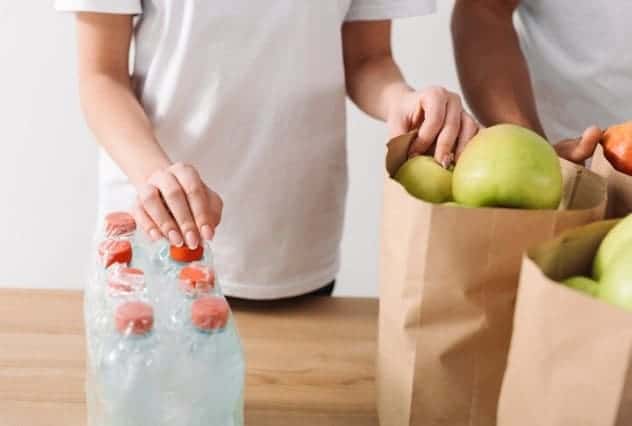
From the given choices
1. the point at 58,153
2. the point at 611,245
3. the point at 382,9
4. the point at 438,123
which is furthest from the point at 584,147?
the point at 58,153

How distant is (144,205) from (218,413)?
0.58 feet

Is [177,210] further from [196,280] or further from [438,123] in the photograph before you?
[438,123]

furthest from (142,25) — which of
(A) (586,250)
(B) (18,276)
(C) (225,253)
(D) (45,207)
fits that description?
(B) (18,276)

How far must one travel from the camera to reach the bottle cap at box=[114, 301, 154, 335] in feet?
1.98

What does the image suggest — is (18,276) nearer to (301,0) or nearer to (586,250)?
(301,0)

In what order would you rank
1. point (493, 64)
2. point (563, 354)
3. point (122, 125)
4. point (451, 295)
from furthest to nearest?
point (493, 64) → point (122, 125) → point (451, 295) → point (563, 354)

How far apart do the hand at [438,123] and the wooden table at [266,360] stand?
21cm

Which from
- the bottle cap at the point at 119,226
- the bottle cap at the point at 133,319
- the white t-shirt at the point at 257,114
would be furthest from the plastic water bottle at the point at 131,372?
the white t-shirt at the point at 257,114

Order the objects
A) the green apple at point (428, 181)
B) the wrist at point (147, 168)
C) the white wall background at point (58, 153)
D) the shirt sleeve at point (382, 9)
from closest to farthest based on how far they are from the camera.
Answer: the green apple at point (428, 181), the wrist at point (147, 168), the shirt sleeve at point (382, 9), the white wall background at point (58, 153)

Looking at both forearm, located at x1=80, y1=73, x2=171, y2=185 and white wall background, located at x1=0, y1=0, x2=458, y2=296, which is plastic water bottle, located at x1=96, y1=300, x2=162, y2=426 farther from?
white wall background, located at x1=0, y1=0, x2=458, y2=296

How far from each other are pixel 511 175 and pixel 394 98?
0.31m

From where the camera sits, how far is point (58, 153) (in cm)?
178

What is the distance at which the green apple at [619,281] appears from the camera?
0.50 m

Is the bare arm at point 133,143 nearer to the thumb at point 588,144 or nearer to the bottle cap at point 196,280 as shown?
the bottle cap at point 196,280
